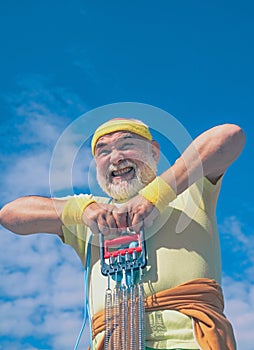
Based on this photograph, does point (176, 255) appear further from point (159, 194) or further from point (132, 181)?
point (132, 181)

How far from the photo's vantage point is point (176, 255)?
3873 millimetres

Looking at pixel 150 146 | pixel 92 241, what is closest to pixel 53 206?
pixel 92 241

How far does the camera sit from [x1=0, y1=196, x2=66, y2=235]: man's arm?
13.6ft

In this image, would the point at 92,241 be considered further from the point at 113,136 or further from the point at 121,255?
the point at 113,136

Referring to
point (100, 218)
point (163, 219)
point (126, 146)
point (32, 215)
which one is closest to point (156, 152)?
point (126, 146)

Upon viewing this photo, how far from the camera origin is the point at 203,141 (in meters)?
3.83

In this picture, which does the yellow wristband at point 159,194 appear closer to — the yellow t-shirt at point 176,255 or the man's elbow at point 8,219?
the yellow t-shirt at point 176,255

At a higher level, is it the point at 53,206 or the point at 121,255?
the point at 53,206

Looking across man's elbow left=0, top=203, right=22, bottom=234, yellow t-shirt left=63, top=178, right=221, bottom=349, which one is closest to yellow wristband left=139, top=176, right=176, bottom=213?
yellow t-shirt left=63, top=178, right=221, bottom=349

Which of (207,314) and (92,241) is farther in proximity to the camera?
(92,241)

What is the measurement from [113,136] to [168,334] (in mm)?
1106

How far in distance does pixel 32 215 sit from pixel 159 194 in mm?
825

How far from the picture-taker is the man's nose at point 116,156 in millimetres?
4023

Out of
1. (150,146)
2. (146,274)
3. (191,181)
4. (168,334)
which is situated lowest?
(168,334)
